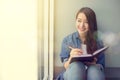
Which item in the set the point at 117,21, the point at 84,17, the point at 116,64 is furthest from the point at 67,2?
the point at 116,64

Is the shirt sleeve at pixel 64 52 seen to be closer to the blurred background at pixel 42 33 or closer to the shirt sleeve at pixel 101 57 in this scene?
the blurred background at pixel 42 33

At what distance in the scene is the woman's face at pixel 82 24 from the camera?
104cm

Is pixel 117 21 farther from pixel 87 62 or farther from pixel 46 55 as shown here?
pixel 46 55

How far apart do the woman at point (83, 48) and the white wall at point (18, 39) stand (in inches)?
6.3

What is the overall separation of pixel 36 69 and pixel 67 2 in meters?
0.33

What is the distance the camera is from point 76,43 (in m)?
1.06

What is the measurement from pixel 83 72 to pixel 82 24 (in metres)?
0.22

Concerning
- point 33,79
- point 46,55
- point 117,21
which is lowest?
point 33,79

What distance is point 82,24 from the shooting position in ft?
3.43

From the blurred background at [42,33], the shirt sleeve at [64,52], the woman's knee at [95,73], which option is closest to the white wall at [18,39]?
the blurred background at [42,33]

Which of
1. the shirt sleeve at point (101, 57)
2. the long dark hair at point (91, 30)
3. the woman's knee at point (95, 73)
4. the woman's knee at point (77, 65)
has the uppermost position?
the long dark hair at point (91, 30)

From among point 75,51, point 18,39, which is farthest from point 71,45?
point 18,39

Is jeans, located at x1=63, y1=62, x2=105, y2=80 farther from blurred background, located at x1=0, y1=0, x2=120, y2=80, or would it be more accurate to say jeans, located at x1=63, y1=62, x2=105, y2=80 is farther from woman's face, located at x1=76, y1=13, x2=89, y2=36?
woman's face, located at x1=76, y1=13, x2=89, y2=36

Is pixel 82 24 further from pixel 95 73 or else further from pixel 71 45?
pixel 95 73
